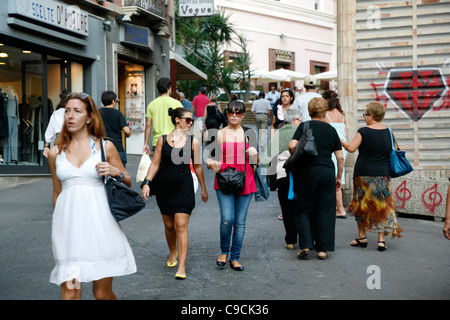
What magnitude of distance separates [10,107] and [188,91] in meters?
16.5

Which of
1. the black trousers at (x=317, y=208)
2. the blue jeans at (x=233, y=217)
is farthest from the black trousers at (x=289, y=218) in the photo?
the blue jeans at (x=233, y=217)

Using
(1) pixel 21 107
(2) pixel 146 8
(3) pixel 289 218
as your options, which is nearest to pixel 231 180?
(3) pixel 289 218

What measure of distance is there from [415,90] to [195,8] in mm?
13257

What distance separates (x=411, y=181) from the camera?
9648 mm

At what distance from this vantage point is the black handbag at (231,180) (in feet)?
20.3

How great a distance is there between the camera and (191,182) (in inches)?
242

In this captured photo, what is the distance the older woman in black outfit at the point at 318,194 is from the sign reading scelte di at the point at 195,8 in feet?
51.6

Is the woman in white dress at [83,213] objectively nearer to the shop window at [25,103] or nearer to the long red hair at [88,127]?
the long red hair at [88,127]

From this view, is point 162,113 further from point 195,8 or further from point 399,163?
point 195,8

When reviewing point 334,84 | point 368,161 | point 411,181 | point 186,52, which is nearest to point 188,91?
point 186,52

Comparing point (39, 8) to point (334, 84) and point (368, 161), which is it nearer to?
point (368, 161)

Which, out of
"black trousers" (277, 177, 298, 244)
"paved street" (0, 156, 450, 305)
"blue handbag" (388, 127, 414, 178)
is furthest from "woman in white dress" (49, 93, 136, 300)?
"blue handbag" (388, 127, 414, 178)

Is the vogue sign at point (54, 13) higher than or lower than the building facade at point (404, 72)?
higher
